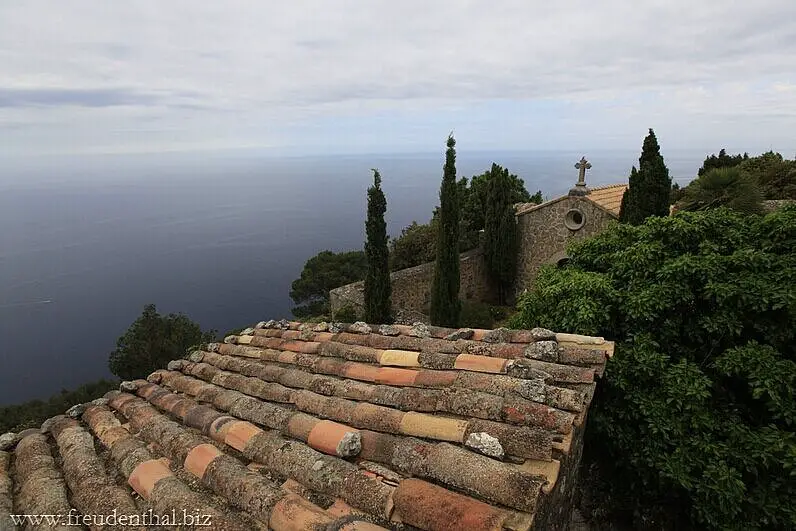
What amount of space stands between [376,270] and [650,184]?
9610 millimetres

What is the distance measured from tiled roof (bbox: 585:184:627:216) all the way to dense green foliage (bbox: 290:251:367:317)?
1927 centimetres

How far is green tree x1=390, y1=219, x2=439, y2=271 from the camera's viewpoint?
79.6 feet

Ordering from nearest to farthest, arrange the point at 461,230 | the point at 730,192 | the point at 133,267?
1. the point at 730,192
2. the point at 461,230
3. the point at 133,267

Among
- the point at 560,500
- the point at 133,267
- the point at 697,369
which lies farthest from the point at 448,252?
the point at 133,267

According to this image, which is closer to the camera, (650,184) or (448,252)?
(650,184)

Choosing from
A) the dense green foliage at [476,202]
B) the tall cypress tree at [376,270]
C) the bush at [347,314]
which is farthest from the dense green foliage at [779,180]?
the bush at [347,314]

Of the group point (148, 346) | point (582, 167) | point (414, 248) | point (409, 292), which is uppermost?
point (582, 167)

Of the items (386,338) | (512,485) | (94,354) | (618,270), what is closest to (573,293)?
(618,270)

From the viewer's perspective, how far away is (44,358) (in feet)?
169

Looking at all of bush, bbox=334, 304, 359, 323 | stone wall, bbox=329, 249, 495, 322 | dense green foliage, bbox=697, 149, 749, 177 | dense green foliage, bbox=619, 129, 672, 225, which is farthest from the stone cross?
dense green foliage, bbox=697, 149, 749, 177

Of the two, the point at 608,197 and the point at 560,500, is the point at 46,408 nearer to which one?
the point at 560,500

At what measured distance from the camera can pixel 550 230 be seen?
18.8 metres

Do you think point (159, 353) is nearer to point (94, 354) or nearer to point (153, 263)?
point (94, 354)

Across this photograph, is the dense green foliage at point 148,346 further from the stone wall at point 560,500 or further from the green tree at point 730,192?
the green tree at point 730,192
